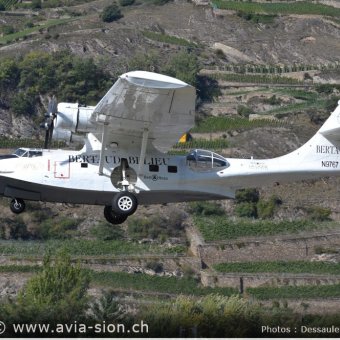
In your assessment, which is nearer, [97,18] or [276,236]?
[276,236]

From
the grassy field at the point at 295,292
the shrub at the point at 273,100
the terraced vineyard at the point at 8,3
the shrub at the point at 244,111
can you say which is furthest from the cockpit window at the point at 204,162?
the terraced vineyard at the point at 8,3

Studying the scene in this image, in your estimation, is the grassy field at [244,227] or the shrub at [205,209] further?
the shrub at [205,209]

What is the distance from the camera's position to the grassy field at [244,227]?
87.4 metres

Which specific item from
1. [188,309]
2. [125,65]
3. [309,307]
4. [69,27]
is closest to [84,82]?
[125,65]

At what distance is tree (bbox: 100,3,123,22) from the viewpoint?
472ft

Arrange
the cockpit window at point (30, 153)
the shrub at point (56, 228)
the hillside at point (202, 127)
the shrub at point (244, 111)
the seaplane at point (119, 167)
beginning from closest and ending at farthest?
the seaplane at point (119, 167) → the cockpit window at point (30, 153) → the hillside at point (202, 127) → the shrub at point (56, 228) → the shrub at point (244, 111)

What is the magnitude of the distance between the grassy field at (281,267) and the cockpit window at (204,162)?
1416 inches

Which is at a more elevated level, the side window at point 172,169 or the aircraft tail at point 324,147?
the aircraft tail at point 324,147

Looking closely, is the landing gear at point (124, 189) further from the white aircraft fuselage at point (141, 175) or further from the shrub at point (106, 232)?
the shrub at point (106, 232)

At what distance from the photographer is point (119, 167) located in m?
46.2

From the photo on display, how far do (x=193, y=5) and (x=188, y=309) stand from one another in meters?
99.0

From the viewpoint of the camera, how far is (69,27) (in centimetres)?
13912

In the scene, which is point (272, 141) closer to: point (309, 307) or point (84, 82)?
point (84, 82)

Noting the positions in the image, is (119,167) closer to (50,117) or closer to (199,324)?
(50,117)
